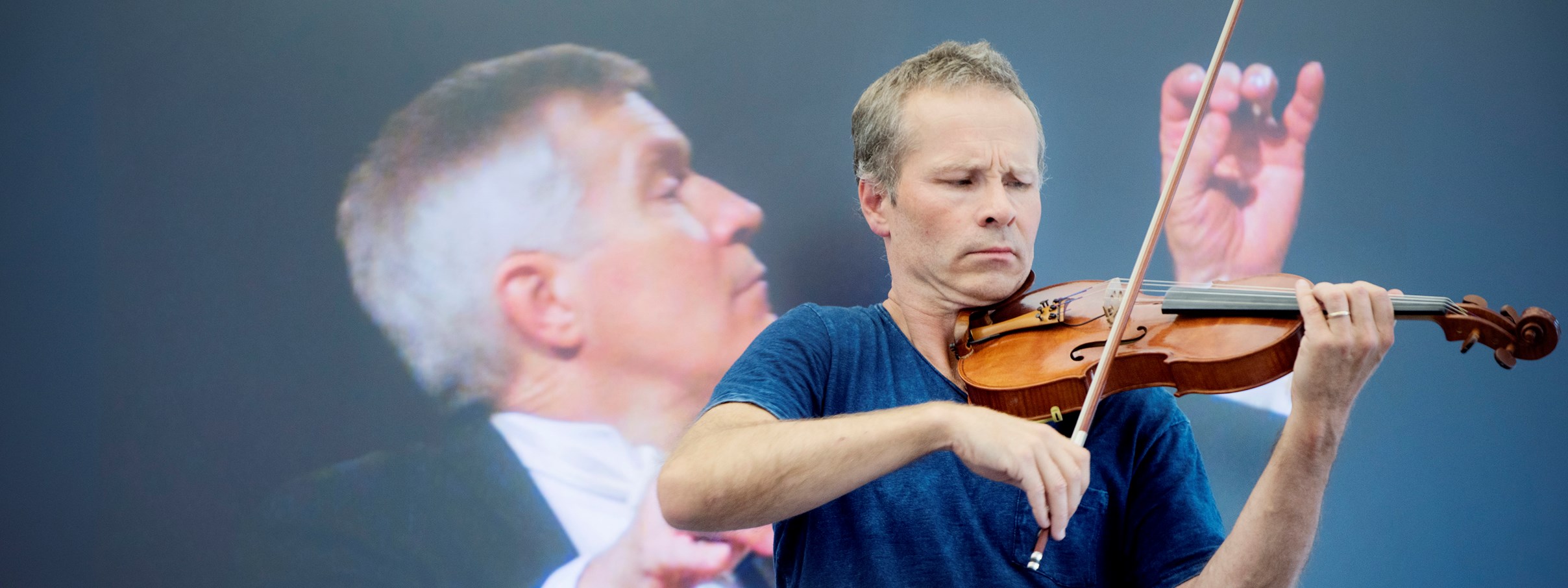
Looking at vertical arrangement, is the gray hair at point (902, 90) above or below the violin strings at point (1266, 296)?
above

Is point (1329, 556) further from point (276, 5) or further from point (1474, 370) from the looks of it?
point (276, 5)

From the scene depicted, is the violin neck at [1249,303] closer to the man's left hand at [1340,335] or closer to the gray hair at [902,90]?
the man's left hand at [1340,335]

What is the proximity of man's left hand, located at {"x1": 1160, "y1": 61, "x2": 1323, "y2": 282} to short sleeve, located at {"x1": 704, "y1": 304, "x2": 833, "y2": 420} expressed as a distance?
897mm

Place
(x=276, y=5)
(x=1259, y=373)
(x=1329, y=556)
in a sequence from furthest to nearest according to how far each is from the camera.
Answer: (x=1329, y=556) < (x=276, y=5) < (x=1259, y=373)

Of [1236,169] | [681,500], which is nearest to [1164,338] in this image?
[681,500]

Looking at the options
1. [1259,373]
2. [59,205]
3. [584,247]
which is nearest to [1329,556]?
[1259,373]

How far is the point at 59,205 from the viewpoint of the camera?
1.34m

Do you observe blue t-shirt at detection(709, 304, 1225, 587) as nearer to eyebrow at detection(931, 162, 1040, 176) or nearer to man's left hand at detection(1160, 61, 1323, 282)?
eyebrow at detection(931, 162, 1040, 176)

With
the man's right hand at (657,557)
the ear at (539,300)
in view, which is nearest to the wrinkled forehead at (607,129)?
the ear at (539,300)

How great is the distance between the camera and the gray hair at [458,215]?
1.43 metres

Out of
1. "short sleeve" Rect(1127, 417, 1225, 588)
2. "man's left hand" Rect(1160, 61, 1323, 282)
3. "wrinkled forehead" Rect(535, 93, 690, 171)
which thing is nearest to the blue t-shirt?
"short sleeve" Rect(1127, 417, 1225, 588)

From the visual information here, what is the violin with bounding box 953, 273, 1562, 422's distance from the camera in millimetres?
1152

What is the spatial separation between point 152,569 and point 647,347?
0.71 m

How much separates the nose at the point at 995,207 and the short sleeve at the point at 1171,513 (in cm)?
38
